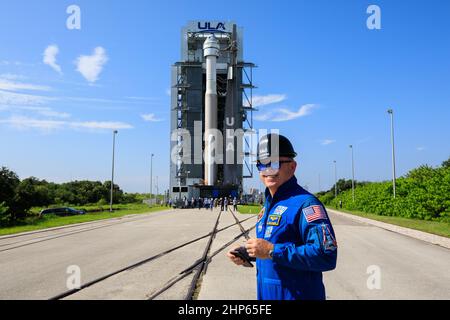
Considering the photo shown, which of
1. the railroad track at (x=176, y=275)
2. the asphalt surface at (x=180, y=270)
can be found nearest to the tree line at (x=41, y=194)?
the asphalt surface at (x=180, y=270)

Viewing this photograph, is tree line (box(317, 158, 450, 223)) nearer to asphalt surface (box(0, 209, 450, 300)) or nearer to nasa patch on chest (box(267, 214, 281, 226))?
asphalt surface (box(0, 209, 450, 300))

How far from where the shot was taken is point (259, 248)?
2539 millimetres

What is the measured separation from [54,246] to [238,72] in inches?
2399

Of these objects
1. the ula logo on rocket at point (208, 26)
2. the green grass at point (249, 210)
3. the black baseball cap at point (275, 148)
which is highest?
the ula logo on rocket at point (208, 26)

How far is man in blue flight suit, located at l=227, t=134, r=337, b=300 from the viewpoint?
8.03 ft

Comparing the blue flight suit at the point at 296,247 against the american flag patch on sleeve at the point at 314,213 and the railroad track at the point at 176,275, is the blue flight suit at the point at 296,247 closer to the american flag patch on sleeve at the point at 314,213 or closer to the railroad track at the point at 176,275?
the american flag patch on sleeve at the point at 314,213

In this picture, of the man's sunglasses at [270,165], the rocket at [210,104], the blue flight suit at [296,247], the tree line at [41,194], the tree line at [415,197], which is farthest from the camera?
the rocket at [210,104]

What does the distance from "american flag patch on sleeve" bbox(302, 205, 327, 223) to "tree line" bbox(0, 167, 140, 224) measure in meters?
27.5

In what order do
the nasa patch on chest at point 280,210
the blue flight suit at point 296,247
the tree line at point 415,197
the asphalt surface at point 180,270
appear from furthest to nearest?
the tree line at point 415,197
the asphalt surface at point 180,270
the nasa patch on chest at point 280,210
the blue flight suit at point 296,247

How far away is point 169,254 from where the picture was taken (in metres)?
11.1

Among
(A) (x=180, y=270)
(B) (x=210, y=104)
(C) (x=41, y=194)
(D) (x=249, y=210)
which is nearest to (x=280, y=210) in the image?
(A) (x=180, y=270)

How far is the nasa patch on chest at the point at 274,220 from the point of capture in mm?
2671
